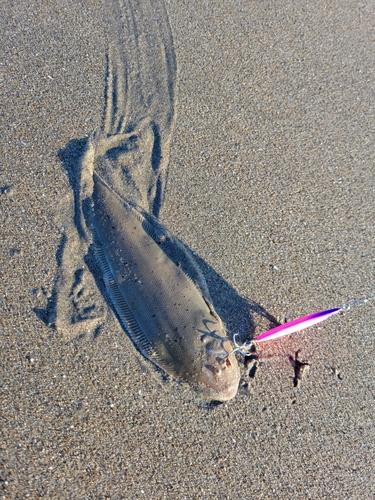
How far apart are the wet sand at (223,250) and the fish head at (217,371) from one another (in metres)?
0.10

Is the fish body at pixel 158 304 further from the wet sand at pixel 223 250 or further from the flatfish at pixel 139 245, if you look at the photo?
the wet sand at pixel 223 250

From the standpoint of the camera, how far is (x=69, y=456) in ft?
8.52

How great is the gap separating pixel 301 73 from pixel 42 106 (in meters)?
2.58

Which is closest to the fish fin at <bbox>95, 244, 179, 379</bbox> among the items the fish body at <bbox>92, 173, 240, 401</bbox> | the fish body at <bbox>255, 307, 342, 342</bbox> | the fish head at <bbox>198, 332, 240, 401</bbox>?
the fish body at <bbox>92, 173, 240, 401</bbox>

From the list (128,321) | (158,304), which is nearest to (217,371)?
(158,304)

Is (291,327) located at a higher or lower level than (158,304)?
lower

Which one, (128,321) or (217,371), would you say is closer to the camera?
(217,371)

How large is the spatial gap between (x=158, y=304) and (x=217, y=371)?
655 mm

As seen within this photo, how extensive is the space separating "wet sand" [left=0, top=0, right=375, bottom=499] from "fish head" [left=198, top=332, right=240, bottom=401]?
10 cm

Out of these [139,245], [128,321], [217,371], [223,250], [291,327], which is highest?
[139,245]

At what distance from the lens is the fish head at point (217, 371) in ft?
9.27

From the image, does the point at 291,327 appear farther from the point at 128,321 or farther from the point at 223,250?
the point at 128,321

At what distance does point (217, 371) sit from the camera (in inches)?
111

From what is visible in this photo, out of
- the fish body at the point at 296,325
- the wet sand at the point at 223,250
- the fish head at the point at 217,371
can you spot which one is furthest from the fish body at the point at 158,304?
the fish body at the point at 296,325
